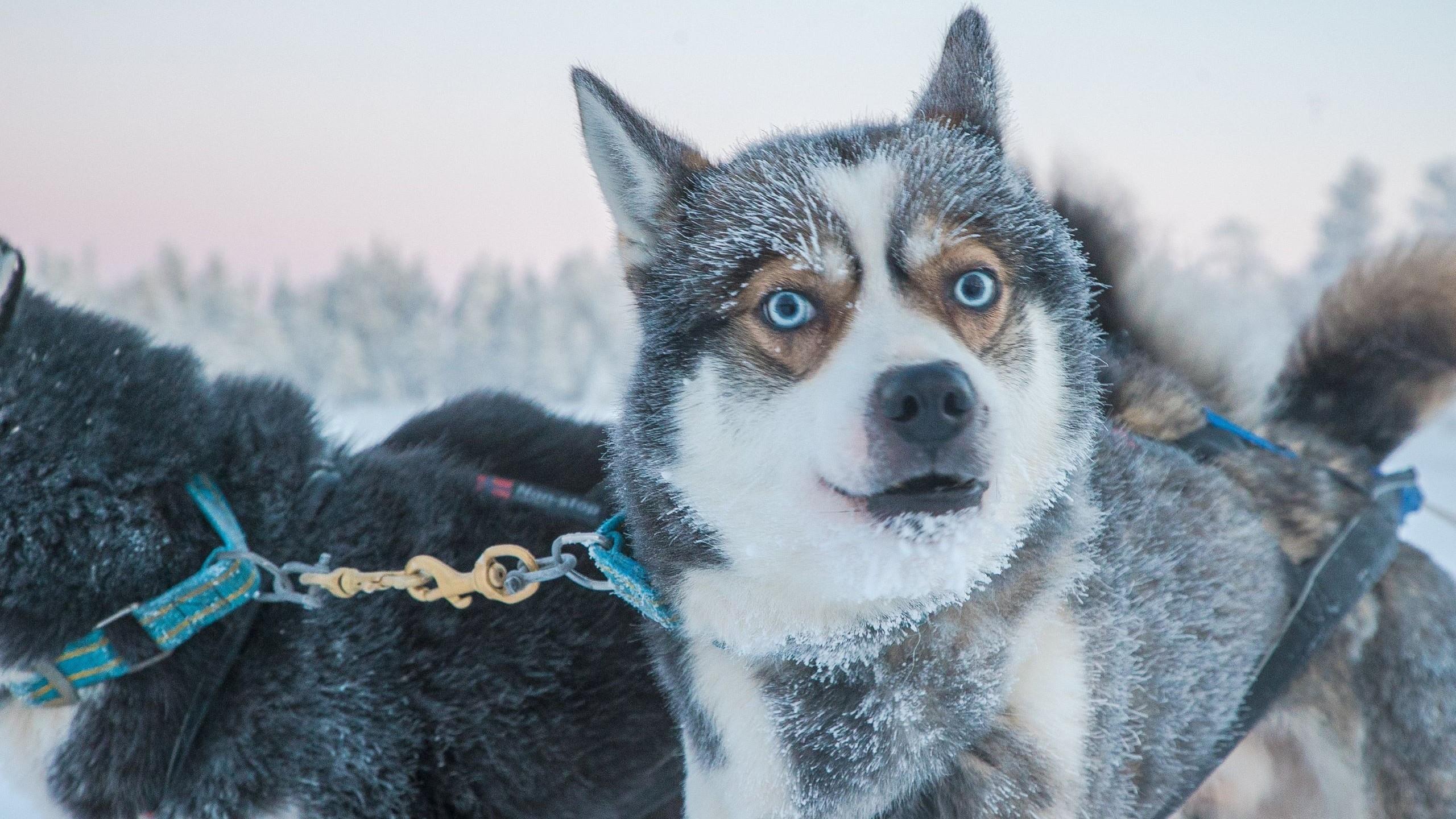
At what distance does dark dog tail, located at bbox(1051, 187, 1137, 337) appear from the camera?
2598mm

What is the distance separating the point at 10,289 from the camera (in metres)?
2.17

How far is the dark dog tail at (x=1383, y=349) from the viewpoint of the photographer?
2.53 meters

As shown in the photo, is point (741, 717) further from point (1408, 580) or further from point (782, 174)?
point (1408, 580)

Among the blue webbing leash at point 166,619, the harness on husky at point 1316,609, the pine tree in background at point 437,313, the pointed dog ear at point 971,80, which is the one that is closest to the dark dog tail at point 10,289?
the blue webbing leash at point 166,619

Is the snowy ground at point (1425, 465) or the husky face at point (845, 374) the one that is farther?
the snowy ground at point (1425, 465)

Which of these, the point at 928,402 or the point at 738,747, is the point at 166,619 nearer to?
the point at 738,747

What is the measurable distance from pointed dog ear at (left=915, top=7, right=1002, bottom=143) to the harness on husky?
97cm

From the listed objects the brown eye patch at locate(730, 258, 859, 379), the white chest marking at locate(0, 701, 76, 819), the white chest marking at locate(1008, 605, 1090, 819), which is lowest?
the white chest marking at locate(0, 701, 76, 819)

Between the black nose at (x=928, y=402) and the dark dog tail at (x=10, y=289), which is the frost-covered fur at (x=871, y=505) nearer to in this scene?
the black nose at (x=928, y=402)

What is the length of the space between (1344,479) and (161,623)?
2.73 meters

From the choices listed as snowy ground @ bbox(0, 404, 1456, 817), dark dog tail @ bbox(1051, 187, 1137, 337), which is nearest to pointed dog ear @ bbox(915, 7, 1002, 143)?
dark dog tail @ bbox(1051, 187, 1137, 337)

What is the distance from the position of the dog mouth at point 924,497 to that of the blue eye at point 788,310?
320 millimetres

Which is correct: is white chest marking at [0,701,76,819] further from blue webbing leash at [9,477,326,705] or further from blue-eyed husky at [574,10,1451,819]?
blue-eyed husky at [574,10,1451,819]

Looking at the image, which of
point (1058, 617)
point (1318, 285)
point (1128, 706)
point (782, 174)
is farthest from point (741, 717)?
point (1318, 285)
